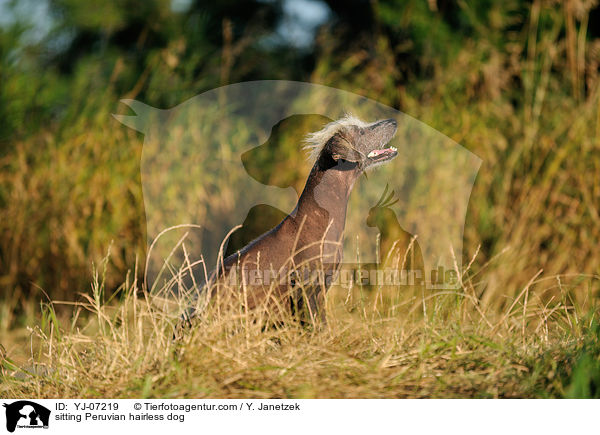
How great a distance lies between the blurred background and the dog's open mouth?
6.61 ft

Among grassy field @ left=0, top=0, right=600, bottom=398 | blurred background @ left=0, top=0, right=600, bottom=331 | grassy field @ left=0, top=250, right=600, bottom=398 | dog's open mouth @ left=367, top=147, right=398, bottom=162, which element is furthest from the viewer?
blurred background @ left=0, top=0, right=600, bottom=331

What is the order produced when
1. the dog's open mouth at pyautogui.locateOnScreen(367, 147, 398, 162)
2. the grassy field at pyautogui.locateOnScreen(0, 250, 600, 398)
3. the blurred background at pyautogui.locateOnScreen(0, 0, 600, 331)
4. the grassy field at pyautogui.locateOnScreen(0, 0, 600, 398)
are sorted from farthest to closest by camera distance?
the blurred background at pyautogui.locateOnScreen(0, 0, 600, 331) → the grassy field at pyautogui.locateOnScreen(0, 0, 600, 398) → the dog's open mouth at pyautogui.locateOnScreen(367, 147, 398, 162) → the grassy field at pyautogui.locateOnScreen(0, 250, 600, 398)

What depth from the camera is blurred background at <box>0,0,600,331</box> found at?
4988 mm

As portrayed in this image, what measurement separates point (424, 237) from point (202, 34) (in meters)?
3.68

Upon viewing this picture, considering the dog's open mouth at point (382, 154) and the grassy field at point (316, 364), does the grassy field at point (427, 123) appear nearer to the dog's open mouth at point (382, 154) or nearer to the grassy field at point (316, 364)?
the grassy field at point (316, 364)

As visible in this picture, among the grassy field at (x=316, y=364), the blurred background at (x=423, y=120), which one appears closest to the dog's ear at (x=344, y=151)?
the grassy field at (x=316, y=364)

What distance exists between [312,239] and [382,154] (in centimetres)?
48

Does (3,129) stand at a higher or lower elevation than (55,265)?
higher

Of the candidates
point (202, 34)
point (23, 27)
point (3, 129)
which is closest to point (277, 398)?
point (3, 129)

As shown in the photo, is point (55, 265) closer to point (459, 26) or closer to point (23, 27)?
point (23, 27)

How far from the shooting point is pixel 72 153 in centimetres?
542

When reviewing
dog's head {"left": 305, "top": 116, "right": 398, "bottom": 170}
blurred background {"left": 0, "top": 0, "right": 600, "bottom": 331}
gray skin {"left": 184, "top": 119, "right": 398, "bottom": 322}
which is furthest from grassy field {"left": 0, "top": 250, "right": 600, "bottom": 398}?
blurred background {"left": 0, "top": 0, "right": 600, "bottom": 331}

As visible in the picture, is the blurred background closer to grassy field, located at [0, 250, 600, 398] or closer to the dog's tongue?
grassy field, located at [0, 250, 600, 398]

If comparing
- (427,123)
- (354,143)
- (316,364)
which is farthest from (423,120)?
(316,364)
